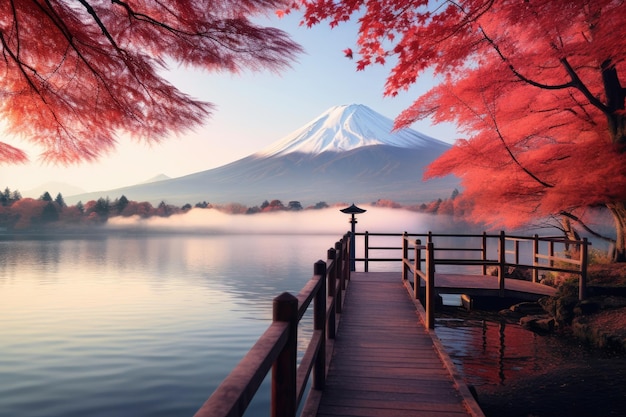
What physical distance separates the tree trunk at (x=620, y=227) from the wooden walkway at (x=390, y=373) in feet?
22.9

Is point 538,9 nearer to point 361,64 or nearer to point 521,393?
point 361,64

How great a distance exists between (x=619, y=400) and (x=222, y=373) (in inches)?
292

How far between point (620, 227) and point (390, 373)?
10034mm

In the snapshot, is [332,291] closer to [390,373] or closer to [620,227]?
[390,373]

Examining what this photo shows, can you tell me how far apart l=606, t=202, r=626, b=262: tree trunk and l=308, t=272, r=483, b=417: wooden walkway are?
6.98 m

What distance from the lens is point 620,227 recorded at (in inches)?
480

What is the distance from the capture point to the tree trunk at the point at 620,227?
11930 millimetres

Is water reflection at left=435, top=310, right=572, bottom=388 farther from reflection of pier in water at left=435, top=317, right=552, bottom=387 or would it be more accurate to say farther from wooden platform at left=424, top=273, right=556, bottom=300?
wooden platform at left=424, top=273, right=556, bottom=300

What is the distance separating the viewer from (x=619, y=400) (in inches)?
245

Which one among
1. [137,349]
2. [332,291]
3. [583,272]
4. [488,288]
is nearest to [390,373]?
[332,291]

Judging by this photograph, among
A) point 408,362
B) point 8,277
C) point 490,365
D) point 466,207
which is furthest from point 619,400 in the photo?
point 8,277

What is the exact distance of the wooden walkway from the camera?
3.93 m

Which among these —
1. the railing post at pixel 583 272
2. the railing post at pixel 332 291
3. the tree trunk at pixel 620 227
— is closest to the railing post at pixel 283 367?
the railing post at pixel 332 291

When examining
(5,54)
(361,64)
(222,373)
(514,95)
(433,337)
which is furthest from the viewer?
(514,95)
